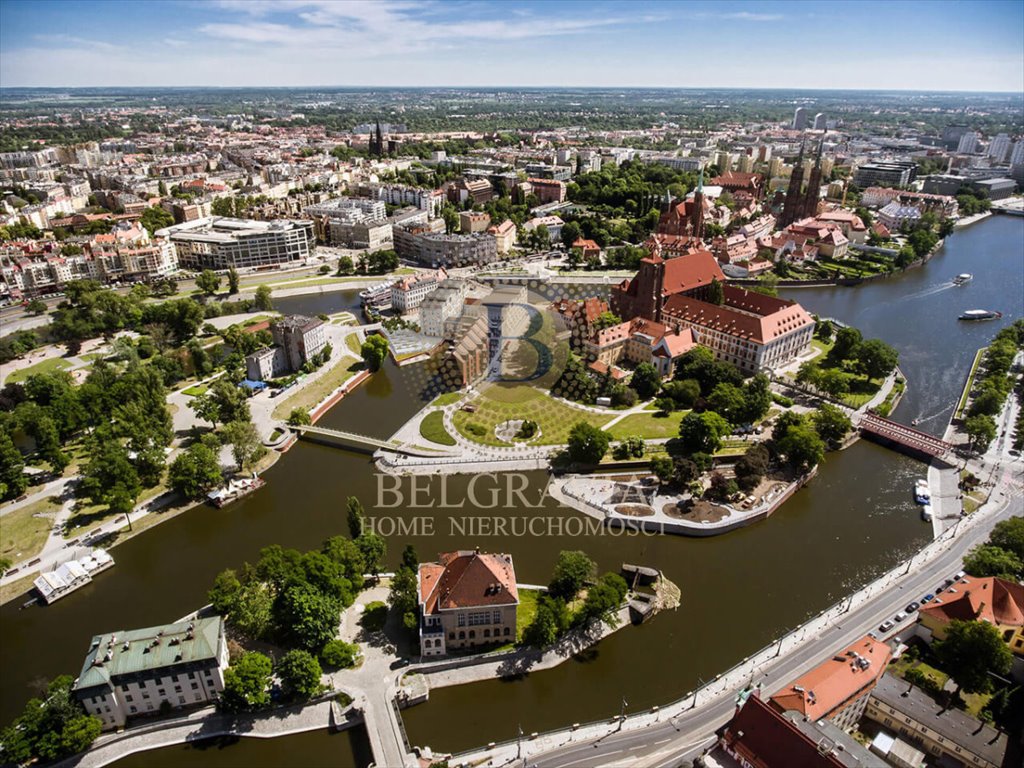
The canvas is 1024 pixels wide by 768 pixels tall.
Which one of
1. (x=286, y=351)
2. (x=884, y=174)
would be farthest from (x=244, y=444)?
(x=884, y=174)

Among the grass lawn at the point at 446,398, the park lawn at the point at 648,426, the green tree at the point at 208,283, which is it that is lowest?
the park lawn at the point at 648,426

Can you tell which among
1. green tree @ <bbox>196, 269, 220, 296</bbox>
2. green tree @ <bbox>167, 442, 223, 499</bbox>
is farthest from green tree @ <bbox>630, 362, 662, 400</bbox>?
green tree @ <bbox>196, 269, 220, 296</bbox>

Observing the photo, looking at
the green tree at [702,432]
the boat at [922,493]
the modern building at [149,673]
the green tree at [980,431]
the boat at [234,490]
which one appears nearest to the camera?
the modern building at [149,673]

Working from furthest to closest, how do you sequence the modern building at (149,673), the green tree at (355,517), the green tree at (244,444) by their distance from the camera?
the green tree at (244,444), the green tree at (355,517), the modern building at (149,673)

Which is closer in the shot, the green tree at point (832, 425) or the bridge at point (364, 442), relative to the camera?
the bridge at point (364, 442)

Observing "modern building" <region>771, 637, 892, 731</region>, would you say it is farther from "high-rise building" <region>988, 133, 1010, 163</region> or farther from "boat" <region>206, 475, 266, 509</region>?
"high-rise building" <region>988, 133, 1010, 163</region>

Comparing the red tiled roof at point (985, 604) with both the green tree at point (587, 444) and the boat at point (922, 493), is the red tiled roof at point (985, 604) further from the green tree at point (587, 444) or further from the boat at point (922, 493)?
the green tree at point (587, 444)

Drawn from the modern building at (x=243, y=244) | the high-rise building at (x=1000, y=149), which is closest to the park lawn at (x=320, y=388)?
the modern building at (x=243, y=244)
